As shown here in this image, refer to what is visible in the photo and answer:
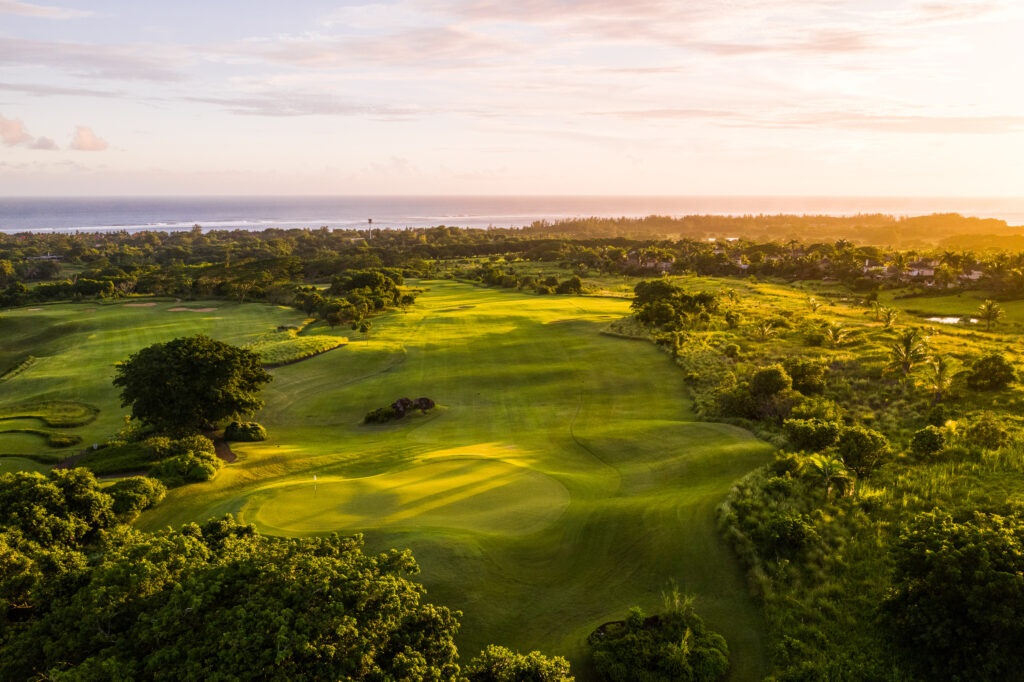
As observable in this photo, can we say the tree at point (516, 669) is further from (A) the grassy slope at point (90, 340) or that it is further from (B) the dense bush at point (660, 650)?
(A) the grassy slope at point (90, 340)

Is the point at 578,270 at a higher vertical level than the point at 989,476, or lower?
higher

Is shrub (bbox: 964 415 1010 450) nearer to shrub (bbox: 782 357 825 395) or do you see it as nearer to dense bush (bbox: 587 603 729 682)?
shrub (bbox: 782 357 825 395)

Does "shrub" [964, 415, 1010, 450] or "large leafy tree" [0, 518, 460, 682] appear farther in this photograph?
"shrub" [964, 415, 1010, 450]

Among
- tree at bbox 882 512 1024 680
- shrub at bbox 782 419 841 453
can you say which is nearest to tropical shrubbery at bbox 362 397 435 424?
shrub at bbox 782 419 841 453

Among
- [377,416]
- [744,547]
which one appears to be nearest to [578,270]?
[377,416]

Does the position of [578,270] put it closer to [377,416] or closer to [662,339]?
[662,339]

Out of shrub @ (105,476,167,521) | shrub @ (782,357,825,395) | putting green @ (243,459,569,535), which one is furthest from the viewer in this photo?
shrub @ (782,357,825,395)
